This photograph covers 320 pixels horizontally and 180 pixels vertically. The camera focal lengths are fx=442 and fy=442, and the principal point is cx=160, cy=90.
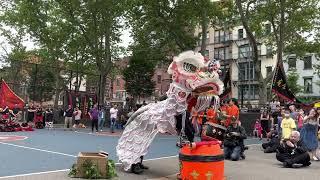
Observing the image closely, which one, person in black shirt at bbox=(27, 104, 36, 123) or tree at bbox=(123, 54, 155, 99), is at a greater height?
tree at bbox=(123, 54, 155, 99)

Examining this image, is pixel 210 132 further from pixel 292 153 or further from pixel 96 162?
pixel 292 153

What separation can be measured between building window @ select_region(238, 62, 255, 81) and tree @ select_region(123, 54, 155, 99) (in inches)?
805

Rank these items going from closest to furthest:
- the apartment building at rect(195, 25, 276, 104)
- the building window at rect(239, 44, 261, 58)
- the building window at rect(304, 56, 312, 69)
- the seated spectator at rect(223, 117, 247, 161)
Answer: the seated spectator at rect(223, 117, 247, 161) → the building window at rect(304, 56, 312, 69) → the apartment building at rect(195, 25, 276, 104) → the building window at rect(239, 44, 261, 58)

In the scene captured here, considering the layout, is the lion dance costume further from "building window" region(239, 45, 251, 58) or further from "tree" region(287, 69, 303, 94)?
"building window" region(239, 45, 251, 58)

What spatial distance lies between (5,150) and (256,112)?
1692cm

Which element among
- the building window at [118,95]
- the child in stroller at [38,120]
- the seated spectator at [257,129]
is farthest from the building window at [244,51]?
the child in stroller at [38,120]

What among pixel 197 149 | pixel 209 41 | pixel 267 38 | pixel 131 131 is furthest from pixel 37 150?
pixel 209 41

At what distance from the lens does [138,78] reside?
1822 inches

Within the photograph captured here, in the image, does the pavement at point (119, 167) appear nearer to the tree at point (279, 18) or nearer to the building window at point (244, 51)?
the tree at point (279, 18)

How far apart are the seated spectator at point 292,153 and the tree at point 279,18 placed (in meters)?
17.1

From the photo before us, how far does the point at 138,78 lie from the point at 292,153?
3368cm

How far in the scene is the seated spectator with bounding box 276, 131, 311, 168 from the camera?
1310cm

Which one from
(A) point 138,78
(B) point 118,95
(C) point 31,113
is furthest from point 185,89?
(B) point 118,95

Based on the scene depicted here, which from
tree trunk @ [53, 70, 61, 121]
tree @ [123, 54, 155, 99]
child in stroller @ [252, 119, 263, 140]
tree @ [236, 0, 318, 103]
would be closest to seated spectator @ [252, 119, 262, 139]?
child in stroller @ [252, 119, 263, 140]
